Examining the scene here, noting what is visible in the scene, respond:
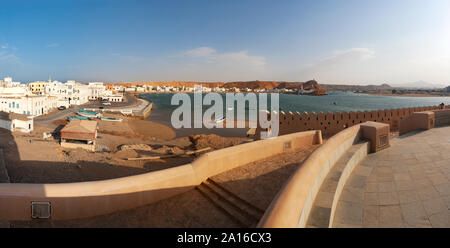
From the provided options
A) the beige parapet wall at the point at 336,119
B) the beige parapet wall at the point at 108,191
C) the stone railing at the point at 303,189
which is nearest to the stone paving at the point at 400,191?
the stone railing at the point at 303,189

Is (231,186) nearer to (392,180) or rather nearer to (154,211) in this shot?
(154,211)

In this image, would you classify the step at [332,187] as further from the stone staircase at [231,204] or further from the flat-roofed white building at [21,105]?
the flat-roofed white building at [21,105]

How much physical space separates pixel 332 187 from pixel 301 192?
1200mm

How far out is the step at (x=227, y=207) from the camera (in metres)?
4.90

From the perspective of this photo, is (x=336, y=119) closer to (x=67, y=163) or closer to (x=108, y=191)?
(x=108, y=191)

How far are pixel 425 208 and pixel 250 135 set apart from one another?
82.5 feet

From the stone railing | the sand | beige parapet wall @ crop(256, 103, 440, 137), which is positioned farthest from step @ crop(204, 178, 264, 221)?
beige parapet wall @ crop(256, 103, 440, 137)

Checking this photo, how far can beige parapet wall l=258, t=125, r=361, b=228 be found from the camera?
286 centimetres

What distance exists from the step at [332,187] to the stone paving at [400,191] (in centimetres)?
17

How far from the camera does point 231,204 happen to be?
5441 millimetres

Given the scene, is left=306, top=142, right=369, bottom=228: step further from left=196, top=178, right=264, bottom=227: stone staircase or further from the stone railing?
left=196, top=178, right=264, bottom=227: stone staircase

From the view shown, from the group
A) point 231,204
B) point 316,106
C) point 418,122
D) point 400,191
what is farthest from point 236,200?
point 316,106

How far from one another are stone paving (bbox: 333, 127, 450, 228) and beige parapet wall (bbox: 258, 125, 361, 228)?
56 centimetres
